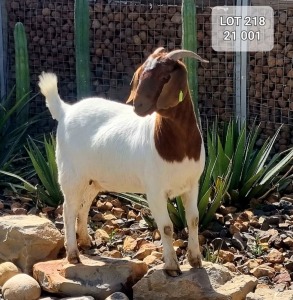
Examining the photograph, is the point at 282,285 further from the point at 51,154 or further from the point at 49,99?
the point at 51,154

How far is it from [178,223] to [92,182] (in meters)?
1.16

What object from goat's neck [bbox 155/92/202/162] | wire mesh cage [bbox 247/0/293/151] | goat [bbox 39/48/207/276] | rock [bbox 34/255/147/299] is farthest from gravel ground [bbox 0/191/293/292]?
wire mesh cage [bbox 247/0/293/151]

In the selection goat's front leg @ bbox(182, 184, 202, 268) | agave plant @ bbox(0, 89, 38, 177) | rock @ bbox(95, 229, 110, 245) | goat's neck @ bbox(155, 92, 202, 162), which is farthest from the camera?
agave plant @ bbox(0, 89, 38, 177)

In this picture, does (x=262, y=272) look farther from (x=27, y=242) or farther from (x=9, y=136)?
(x=9, y=136)

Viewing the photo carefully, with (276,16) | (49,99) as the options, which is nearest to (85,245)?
(49,99)

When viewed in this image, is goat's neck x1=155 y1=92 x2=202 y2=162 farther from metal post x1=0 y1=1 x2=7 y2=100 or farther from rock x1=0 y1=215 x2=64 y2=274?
metal post x1=0 y1=1 x2=7 y2=100

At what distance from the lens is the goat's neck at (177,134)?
5.59m

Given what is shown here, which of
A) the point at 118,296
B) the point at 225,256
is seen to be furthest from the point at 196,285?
the point at 225,256

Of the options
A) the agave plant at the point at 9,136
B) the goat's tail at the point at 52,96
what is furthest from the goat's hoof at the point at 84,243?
the agave plant at the point at 9,136

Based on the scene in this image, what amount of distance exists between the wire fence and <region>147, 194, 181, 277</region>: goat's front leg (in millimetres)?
4181

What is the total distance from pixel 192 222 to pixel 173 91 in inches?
39.3

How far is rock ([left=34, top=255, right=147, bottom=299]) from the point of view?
239 inches

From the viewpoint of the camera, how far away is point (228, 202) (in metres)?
7.98

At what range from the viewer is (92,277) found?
6.18m
